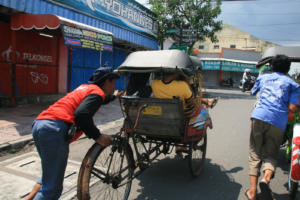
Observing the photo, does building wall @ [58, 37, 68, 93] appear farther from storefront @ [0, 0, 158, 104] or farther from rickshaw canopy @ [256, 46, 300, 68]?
rickshaw canopy @ [256, 46, 300, 68]

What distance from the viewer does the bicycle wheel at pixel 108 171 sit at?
7.55 ft

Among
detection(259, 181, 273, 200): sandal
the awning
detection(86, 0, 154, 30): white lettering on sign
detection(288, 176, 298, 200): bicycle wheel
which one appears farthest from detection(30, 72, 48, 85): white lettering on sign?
detection(288, 176, 298, 200): bicycle wheel

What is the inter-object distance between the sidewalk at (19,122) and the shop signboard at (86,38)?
2.42m

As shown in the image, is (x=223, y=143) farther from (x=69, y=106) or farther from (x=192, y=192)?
(x=69, y=106)

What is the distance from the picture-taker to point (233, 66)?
113ft

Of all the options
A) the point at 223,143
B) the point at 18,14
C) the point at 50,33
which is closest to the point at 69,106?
the point at 223,143

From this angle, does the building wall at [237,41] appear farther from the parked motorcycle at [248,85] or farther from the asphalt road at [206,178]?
the asphalt road at [206,178]

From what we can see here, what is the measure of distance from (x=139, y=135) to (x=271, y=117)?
1.83m

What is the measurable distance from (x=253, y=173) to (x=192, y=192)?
0.85 meters

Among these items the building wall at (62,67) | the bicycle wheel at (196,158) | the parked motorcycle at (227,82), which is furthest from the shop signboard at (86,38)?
the parked motorcycle at (227,82)

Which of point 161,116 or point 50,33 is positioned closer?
point 161,116

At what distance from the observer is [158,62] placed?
136 inches

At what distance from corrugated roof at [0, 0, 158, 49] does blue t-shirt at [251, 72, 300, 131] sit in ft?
24.4

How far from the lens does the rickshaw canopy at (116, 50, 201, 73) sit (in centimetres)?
333
